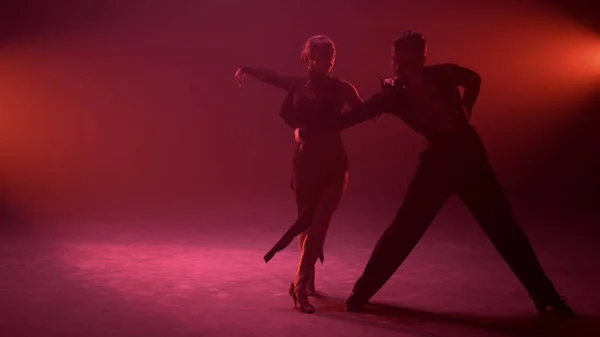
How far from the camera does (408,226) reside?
4.32 metres

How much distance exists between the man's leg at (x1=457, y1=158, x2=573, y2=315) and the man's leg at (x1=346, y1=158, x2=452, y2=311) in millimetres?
149

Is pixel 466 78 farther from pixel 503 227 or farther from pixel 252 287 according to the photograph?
pixel 252 287

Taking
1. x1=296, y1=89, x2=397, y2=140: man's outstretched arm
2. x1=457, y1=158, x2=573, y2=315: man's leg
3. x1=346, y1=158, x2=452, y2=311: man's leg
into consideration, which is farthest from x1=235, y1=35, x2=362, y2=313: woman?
x1=457, y1=158, x2=573, y2=315: man's leg

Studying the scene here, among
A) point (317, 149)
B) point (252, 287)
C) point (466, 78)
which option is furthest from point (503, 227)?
point (252, 287)

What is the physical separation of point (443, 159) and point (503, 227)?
0.55m

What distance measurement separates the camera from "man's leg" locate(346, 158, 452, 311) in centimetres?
428

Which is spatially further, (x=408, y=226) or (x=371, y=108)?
(x=408, y=226)

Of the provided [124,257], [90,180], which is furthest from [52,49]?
[124,257]

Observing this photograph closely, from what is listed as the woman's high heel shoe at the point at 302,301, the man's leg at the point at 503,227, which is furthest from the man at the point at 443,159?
the woman's high heel shoe at the point at 302,301

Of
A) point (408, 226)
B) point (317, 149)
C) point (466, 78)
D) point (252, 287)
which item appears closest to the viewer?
point (466, 78)

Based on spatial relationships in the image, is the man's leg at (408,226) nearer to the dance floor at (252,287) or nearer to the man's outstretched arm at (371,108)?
the dance floor at (252,287)

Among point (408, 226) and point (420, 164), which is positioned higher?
point (420, 164)

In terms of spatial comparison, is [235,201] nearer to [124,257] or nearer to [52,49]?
[52,49]

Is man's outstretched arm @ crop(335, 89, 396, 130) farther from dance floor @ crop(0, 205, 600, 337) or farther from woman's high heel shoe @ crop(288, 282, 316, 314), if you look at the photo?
dance floor @ crop(0, 205, 600, 337)
